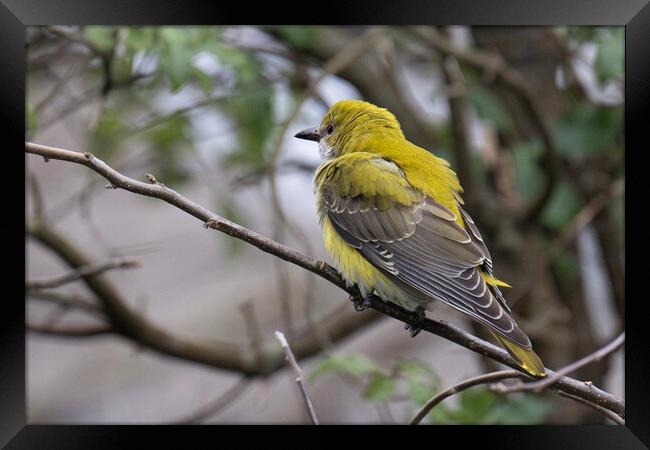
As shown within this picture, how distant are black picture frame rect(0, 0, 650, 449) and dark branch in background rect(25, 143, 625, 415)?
8.7 inches

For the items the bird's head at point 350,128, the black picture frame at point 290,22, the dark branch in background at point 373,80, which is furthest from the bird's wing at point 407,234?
the dark branch in background at point 373,80

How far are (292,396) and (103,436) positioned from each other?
1652mm

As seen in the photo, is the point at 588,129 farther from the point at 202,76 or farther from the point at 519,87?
the point at 202,76

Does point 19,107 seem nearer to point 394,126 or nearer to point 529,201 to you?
point 394,126

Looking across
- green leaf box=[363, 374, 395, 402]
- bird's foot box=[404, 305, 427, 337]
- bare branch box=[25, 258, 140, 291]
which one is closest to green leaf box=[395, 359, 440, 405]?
green leaf box=[363, 374, 395, 402]

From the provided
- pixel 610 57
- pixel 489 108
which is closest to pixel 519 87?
pixel 489 108

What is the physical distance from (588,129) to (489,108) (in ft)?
1.20

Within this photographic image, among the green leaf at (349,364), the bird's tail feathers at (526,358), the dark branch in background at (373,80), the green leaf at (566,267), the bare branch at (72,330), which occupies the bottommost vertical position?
the bird's tail feathers at (526,358)

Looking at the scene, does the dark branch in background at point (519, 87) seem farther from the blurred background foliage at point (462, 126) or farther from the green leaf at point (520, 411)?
the green leaf at point (520, 411)

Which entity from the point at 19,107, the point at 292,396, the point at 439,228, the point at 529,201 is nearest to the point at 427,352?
the point at 292,396

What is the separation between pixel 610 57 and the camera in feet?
8.41

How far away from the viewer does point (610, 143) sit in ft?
10.6

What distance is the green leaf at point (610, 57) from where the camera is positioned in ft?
8.36

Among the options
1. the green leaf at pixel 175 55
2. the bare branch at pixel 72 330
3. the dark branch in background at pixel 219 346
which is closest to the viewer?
the dark branch in background at pixel 219 346
